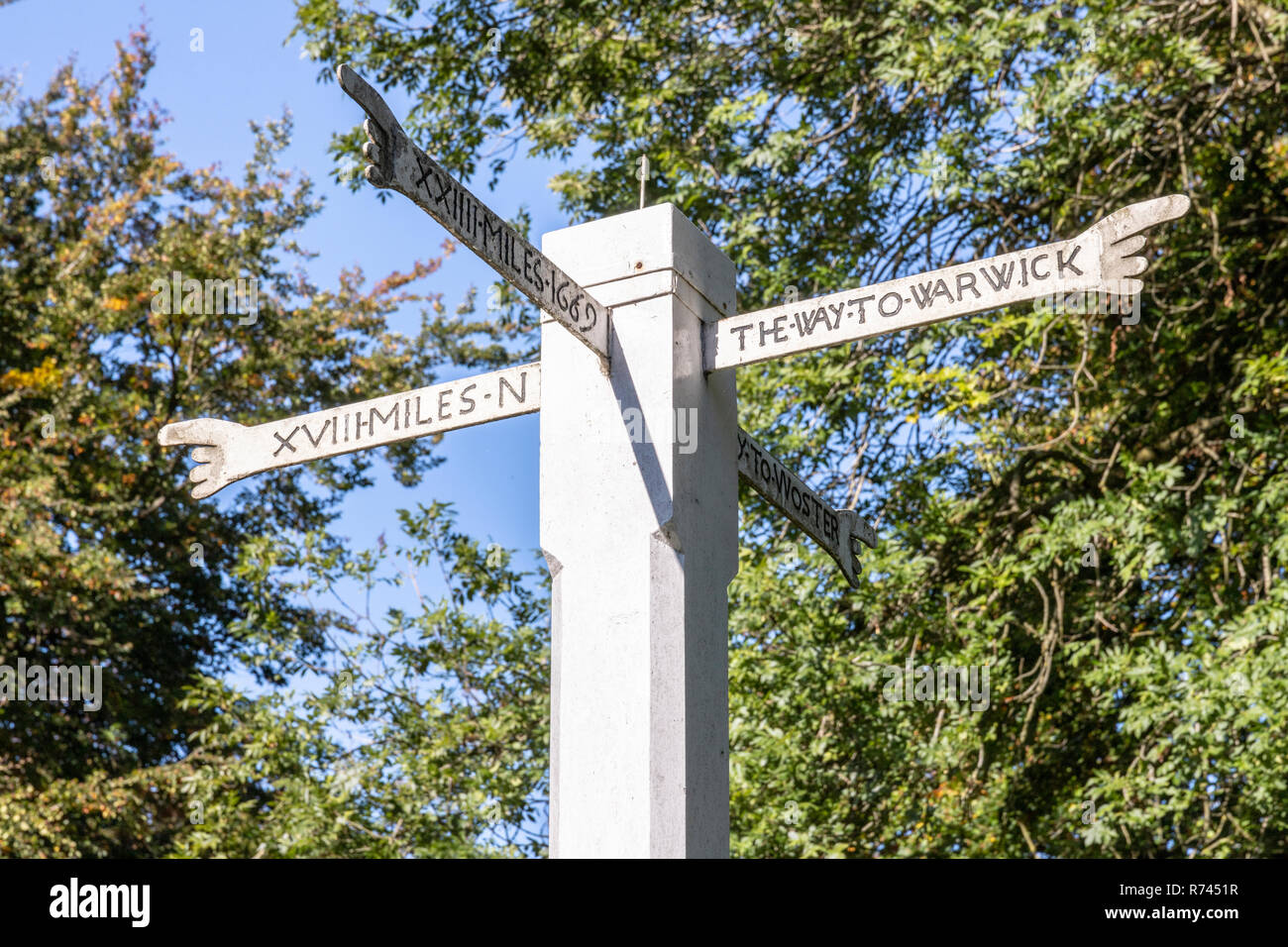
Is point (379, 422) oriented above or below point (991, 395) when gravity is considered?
below

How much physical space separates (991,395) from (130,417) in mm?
8962

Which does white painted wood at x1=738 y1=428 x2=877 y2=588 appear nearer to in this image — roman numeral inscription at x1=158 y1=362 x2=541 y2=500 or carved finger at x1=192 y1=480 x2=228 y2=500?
roman numeral inscription at x1=158 y1=362 x2=541 y2=500

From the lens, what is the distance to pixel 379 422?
108 inches

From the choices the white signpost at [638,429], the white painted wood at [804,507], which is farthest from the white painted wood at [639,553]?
the white painted wood at [804,507]

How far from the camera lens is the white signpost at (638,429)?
2.34 m

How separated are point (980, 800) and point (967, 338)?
247cm

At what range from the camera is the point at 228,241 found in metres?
14.5

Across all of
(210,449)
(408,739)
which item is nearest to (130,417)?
(408,739)

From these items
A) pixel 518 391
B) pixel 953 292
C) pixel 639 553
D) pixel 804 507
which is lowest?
pixel 639 553

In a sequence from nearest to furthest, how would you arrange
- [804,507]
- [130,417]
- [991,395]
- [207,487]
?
[207,487], [804,507], [991,395], [130,417]

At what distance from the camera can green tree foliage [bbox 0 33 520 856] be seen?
41.5 feet

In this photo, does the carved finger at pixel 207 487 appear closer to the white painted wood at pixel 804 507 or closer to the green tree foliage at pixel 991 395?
the white painted wood at pixel 804 507

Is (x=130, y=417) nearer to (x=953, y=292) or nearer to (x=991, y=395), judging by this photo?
(x=991, y=395)
